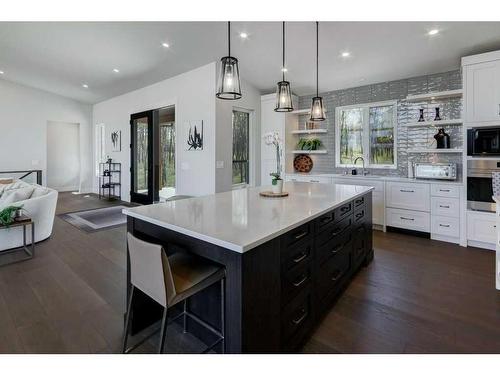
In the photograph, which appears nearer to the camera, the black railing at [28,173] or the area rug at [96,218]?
the area rug at [96,218]

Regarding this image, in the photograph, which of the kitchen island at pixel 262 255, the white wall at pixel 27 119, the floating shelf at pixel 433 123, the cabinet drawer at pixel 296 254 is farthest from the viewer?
the white wall at pixel 27 119

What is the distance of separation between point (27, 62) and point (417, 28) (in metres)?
7.09

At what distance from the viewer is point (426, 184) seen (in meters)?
4.06

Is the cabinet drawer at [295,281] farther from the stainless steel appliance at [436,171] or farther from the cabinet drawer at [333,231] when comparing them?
the stainless steel appliance at [436,171]

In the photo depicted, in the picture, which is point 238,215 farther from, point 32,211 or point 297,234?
point 32,211

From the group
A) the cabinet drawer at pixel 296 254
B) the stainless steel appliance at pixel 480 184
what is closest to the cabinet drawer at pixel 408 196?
the stainless steel appliance at pixel 480 184

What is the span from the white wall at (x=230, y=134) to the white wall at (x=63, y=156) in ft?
21.5

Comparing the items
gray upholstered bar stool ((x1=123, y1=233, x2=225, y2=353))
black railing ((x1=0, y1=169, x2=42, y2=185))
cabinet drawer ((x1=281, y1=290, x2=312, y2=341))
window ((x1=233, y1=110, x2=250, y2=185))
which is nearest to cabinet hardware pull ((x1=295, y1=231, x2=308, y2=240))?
cabinet drawer ((x1=281, y1=290, x2=312, y2=341))

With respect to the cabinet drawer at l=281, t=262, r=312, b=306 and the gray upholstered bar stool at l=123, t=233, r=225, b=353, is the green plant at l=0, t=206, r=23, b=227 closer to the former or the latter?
the gray upholstered bar stool at l=123, t=233, r=225, b=353

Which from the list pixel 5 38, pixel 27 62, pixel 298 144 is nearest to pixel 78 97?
pixel 27 62

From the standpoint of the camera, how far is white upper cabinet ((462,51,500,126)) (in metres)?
3.43

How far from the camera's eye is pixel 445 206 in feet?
12.9

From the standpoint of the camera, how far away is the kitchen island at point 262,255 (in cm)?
132
